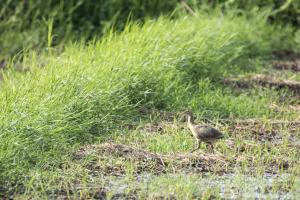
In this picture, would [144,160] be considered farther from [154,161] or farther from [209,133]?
[209,133]

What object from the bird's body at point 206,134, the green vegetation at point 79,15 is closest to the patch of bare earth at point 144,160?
the bird's body at point 206,134

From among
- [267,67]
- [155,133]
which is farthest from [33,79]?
[267,67]

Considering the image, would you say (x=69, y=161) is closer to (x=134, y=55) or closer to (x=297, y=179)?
(x=297, y=179)

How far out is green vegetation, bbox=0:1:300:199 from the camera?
6.93 meters

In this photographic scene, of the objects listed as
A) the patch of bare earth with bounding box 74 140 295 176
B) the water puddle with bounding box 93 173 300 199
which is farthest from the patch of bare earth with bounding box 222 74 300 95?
the water puddle with bounding box 93 173 300 199

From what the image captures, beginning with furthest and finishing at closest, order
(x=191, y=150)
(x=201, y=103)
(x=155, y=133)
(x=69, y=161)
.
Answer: (x=201, y=103) → (x=155, y=133) → (x=191, y=150) → (x=69, y=161)

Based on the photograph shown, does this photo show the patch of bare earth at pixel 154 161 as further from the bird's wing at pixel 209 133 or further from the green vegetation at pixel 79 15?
the green vegetation at pixel 79 15

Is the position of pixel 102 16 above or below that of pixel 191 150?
below

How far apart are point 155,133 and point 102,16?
8.43 m

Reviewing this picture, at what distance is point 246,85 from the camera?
39.6ft

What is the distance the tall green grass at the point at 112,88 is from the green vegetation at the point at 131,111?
0.04ft

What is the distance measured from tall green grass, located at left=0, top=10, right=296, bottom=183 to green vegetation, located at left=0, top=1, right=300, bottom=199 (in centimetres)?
1

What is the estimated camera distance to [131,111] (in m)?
9.27

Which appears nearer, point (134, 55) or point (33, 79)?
point (33, 79)
